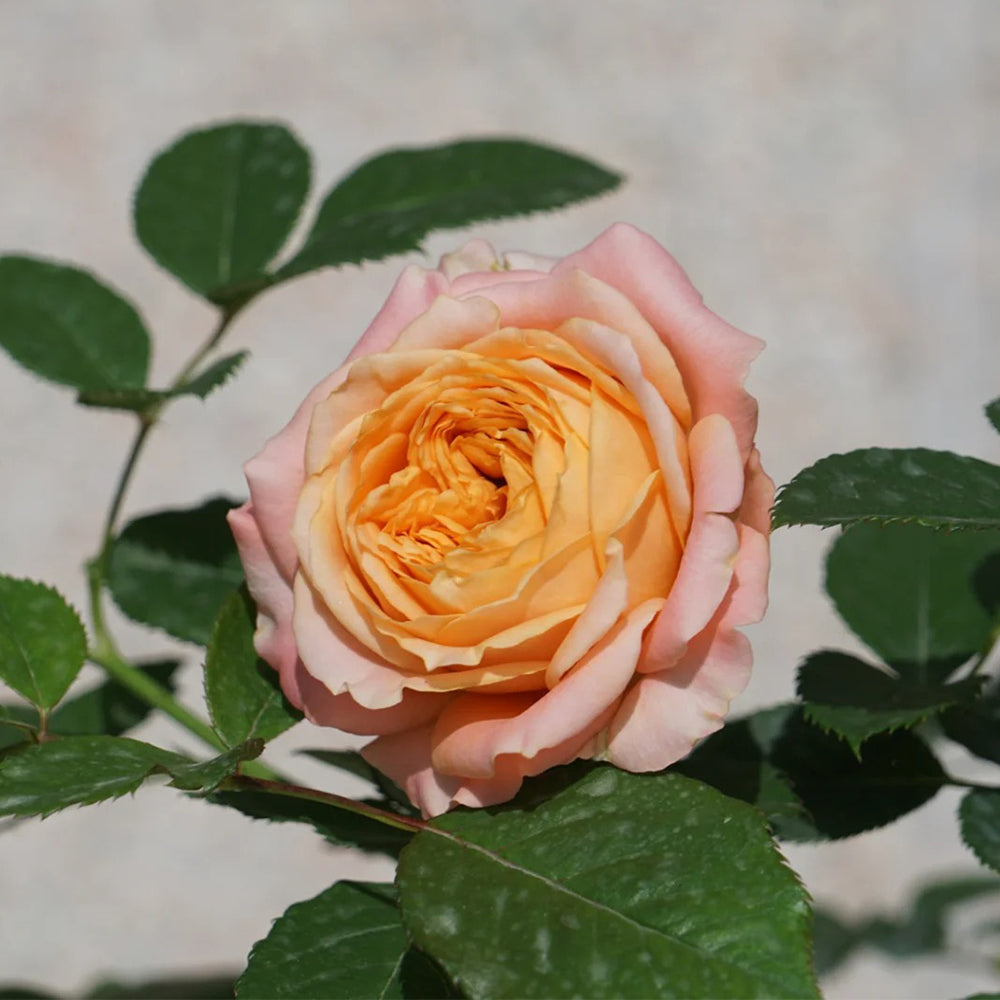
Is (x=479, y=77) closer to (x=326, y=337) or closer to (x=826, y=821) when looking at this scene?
(x=326, y=337)

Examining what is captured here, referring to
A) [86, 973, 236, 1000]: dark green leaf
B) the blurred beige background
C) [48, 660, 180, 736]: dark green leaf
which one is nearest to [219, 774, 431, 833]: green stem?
[48, 660, 180, 736]: dark green leaf

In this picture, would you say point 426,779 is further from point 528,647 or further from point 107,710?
point 107,710

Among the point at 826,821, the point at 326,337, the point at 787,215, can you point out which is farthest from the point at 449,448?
the point at 787,215

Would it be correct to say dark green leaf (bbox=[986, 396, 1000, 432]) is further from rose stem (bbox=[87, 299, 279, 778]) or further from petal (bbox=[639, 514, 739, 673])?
rose stem (bbox=[87, 299, 279, 778])

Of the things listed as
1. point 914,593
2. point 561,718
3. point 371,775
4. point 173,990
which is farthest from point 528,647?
point 173,990

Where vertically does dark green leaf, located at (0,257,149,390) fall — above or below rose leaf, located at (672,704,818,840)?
above

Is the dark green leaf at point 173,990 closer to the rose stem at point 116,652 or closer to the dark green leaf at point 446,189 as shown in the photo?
the rose stem at point 116,652
